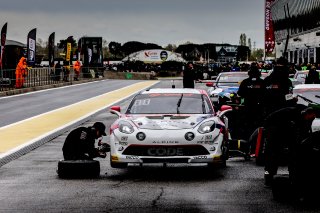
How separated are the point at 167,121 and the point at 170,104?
38.7 inches

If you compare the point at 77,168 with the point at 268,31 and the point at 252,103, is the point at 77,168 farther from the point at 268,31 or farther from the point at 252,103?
the point at 268,31

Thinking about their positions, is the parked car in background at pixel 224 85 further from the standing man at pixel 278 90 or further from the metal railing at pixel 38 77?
the metal railing at pixel 38 77

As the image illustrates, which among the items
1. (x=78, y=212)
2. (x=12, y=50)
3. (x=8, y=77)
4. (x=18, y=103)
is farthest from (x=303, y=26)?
(x=78, y=212)

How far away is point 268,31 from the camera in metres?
129

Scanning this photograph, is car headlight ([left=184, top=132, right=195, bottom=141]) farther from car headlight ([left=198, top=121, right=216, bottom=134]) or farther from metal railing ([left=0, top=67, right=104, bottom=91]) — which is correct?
metal railing ([left=0, top=67, right=104, bottom=91])

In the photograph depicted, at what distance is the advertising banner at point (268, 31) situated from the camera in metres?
128

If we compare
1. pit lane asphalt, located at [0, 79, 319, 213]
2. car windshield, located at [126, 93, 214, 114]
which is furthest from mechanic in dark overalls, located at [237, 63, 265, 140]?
car windshield, located at [126, 93, 214, 114]

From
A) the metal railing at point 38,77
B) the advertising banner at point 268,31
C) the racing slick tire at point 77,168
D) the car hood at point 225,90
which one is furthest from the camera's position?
the advertising banner at point 268,31

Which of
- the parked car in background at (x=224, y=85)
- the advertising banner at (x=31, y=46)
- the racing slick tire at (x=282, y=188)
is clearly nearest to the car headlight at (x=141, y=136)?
the racing slick tire at (x=282, y=188)

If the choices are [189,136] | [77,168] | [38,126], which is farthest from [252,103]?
[38,126]

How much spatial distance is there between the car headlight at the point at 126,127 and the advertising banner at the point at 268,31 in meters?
118

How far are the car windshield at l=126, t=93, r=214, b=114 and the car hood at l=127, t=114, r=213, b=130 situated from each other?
36 cm

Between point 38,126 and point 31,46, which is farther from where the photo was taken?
point 31,46

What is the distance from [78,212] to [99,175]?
116 inches
